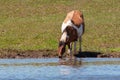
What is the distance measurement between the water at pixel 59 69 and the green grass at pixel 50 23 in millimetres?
3174

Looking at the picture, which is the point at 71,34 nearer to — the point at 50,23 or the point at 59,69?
the point at 59,69

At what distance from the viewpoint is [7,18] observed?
33.7m

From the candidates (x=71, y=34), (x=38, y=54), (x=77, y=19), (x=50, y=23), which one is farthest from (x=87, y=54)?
(x=50, y=23)

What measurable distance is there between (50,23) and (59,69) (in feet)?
40.4

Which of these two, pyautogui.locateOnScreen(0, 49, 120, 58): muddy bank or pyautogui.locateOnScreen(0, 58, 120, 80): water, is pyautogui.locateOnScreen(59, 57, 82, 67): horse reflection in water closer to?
pyautogui.locateOnScreen(0, 58, 120, 80): water

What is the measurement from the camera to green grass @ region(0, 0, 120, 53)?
A: 27.3 meters

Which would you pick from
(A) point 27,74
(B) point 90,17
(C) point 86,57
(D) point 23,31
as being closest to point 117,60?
(C) point 86,57

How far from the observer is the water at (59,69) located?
17797 millimetres

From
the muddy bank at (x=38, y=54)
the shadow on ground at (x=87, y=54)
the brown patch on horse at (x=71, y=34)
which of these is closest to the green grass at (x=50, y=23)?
the shadow on ground at (x=87, y=54)

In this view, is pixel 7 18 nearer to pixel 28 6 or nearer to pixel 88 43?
pixel 28 6

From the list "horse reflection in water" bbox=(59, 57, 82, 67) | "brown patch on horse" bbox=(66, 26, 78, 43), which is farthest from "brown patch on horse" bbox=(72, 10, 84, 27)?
"horse reflection in water" bbox=(59, 57, 82, 67)

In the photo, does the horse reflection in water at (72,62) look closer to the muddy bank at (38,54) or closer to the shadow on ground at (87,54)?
the shadow on ground at (87,54)

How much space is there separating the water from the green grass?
3.17 metres

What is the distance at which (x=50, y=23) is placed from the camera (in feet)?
105
